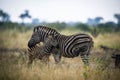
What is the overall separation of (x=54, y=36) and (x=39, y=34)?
0.56 meters

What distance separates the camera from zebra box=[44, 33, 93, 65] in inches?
385

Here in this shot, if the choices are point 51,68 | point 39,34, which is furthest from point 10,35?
point 51,68

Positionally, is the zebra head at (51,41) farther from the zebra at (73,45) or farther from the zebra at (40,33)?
the zebra at (40,33)

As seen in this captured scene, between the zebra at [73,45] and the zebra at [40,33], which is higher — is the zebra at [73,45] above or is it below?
below

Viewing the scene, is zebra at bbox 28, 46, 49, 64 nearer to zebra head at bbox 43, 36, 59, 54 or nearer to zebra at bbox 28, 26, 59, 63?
zebra head at bbox 43, 36, 59, 54

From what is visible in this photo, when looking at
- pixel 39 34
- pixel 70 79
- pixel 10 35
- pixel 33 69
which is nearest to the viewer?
pixel 70 79

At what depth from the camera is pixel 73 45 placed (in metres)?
9.91

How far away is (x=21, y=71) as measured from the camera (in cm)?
885

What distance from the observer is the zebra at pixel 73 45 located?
9.78 m

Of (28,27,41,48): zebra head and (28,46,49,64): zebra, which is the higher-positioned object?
(28,27,41,48): zebra head

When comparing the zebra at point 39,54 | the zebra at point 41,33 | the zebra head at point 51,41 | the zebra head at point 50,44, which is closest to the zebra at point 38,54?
the zebra at point 39,54

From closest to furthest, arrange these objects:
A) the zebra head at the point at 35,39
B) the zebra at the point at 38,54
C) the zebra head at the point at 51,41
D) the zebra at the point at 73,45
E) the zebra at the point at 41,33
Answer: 1. the zebra at the point at 38,54
2. the zebra at the point at 73,45
3. the zebra head at the point at 51,41
4. the zebra at the point at 41,33
5. the zebra head at the point at 35,39

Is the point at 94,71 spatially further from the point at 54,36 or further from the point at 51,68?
the point at 54,36

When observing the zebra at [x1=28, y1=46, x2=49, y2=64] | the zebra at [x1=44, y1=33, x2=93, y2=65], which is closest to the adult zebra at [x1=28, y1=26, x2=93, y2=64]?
the zebra at [x1=44, y1=33, x2=93, y2=65]
